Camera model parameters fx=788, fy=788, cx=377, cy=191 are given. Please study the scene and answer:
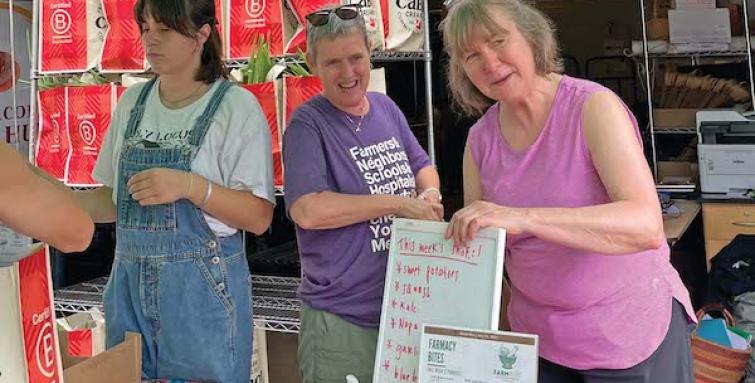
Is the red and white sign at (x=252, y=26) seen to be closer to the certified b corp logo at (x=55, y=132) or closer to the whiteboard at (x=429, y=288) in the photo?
the certified b corp logo at (x=55, y=132)

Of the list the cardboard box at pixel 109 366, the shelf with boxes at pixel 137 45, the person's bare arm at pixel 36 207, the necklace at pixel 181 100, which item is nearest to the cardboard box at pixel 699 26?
the shelf with boxes at pixel 137 45

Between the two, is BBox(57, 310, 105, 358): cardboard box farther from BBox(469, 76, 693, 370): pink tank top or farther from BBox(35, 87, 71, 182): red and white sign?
BBox(469, 76, 693, 370): pink tank top

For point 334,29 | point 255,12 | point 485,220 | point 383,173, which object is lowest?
point 485,220

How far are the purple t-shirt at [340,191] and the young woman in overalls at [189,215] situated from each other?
107mm

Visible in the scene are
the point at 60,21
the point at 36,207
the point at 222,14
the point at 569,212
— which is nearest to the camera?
the point at 36,207

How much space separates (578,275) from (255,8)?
1729 mm

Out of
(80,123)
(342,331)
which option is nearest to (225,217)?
(342,331)

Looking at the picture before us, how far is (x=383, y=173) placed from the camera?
1.92 m

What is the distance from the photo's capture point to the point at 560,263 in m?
1.51

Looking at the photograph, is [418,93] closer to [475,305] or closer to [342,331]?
[342,331]

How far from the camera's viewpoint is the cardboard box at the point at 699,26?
16.0 feet

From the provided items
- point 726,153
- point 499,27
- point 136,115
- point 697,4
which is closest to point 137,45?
point 136,115

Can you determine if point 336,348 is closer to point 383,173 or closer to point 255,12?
point 383,173

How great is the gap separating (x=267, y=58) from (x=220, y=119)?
947 mm
